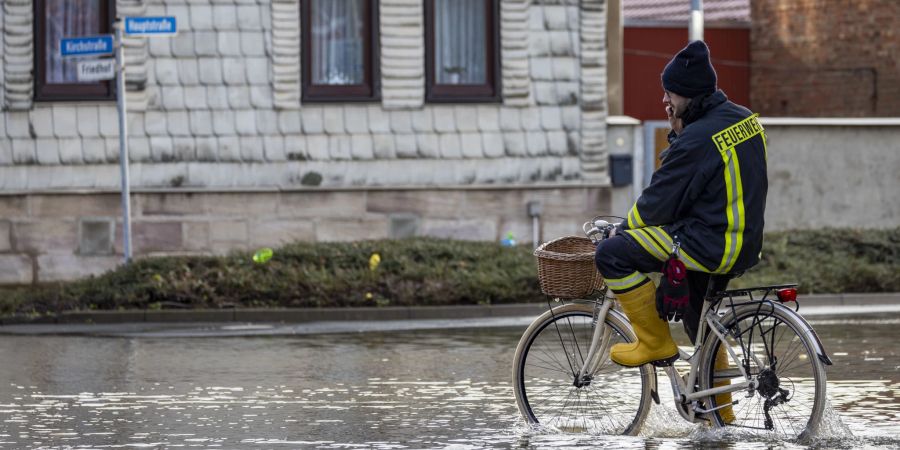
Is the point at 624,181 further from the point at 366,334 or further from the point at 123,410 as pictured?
the point at 123,410

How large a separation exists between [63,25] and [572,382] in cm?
1448

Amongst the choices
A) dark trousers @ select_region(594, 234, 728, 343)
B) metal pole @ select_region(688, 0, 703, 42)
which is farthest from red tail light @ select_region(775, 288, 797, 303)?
metal pole @ select_region(688, 0, 703, 42)

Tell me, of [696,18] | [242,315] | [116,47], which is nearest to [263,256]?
[242,315]

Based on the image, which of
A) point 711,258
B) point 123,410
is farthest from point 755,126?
point 123,410

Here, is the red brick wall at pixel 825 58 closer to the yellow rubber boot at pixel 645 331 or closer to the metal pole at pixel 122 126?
the metal pole at pixel 122 126

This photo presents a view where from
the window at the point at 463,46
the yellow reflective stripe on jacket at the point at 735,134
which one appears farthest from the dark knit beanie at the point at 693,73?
the window at the point at 463,46

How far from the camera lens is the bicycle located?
7.43 meters

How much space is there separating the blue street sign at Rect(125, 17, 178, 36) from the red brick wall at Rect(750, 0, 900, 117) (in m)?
14.4

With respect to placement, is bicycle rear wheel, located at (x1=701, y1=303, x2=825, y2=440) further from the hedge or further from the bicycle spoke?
the hedge

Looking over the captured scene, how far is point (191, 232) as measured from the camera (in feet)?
69.5

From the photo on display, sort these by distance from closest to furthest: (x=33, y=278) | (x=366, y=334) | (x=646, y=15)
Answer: (x=366, y=334), (x=33, y=278), (x=646, y=15)

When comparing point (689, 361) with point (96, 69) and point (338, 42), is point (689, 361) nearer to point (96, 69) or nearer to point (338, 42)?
point (96, 69)

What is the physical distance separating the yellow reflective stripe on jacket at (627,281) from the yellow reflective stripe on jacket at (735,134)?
68 centimetres

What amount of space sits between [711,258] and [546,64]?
14611 millimetres
